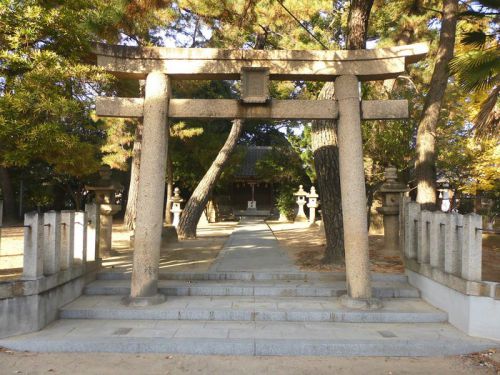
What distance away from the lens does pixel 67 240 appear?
5.75 metres

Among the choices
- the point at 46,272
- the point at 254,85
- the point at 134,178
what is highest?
the point at 254,85

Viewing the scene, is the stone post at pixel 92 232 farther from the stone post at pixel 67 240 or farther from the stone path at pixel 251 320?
the stone post at pixel 67 240

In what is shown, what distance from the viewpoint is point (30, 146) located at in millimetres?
5812

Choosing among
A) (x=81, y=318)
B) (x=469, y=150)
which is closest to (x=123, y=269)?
(x=81, y=318)

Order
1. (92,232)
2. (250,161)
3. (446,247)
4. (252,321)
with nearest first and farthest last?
(252,321)
(446,247)
(92,232)
(250,161)

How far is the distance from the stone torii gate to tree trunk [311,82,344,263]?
2065 millimetres

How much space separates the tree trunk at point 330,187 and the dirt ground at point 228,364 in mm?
3690

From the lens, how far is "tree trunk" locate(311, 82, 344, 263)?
795 centimetres

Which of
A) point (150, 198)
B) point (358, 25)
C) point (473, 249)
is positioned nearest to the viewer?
point (473, 249)

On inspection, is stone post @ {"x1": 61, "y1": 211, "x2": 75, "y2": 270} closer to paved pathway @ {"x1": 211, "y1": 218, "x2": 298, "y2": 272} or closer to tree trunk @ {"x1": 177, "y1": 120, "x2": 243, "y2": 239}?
paved pathway @ {"x1": 211, "y1": 218, "x2": 298, "y2": 272}

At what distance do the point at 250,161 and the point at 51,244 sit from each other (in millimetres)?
22682

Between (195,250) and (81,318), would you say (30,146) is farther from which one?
(195,250)

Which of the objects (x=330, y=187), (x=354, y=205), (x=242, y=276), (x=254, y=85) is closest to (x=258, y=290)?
(x=242, y=276)

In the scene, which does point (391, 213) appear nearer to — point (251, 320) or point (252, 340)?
point (251, 320)
